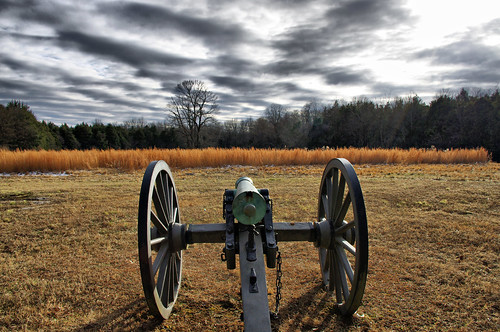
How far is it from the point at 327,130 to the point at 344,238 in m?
40.9

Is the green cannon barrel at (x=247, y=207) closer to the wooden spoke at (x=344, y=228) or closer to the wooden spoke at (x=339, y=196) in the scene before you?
the wooden spoke at (x=344, y=228)

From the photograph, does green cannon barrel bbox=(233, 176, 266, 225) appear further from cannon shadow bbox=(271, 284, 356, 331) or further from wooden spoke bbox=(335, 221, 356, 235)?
cannon shadow bbox=(271, 284, 356, 331)

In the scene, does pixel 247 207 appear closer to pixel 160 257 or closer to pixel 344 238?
pixel 160 257

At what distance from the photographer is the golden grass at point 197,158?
14.9 m

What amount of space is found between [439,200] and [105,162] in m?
14.7

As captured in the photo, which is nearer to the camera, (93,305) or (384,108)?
(93,305)

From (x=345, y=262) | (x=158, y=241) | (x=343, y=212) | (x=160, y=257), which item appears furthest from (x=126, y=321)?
(x=343, y=212)

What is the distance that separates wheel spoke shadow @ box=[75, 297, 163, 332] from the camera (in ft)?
9.24

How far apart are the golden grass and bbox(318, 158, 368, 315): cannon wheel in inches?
516

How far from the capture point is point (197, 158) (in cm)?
1631

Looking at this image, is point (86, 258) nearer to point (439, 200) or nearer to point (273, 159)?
point (439, 200)

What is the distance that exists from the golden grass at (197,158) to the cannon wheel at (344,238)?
516 inches

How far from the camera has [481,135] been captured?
28.1 m

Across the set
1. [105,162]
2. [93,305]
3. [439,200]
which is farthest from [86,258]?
[105,162]
